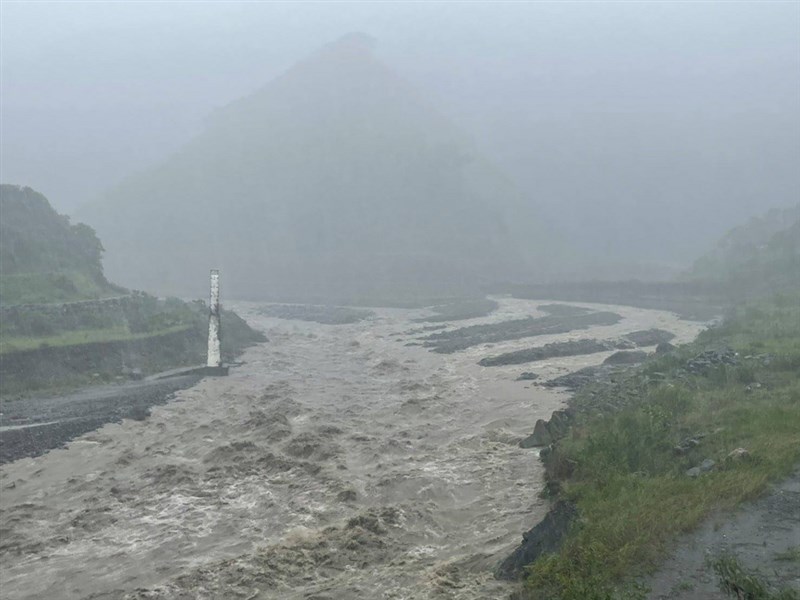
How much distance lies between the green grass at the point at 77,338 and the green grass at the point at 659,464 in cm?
2448

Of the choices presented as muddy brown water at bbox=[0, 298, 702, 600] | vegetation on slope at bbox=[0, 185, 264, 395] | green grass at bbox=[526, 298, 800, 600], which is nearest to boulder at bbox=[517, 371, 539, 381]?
muddy brown water at bbox=[0, 298, 702, 600]

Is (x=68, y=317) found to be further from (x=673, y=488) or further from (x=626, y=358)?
(x=673, y=488)

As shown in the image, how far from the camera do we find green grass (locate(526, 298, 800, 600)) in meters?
11.7

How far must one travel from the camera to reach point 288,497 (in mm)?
18297

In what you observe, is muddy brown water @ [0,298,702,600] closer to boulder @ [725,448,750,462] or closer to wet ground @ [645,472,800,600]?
wet ground @ [645,472,800,600]

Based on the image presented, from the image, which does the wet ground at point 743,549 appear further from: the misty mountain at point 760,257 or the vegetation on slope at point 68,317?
the misty mountain at point 760,257

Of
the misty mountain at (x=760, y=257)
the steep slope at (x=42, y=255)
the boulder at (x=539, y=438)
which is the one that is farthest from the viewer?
the misty mountain at (x=760, y=257)

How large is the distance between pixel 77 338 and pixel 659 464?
30.5 meters

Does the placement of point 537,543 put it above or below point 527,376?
below

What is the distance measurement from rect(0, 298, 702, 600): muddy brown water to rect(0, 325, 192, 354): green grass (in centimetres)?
794

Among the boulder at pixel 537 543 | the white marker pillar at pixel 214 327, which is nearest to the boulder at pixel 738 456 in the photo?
the boulder at pixel 537 543

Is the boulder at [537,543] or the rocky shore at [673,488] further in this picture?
the boulder at [537,543]

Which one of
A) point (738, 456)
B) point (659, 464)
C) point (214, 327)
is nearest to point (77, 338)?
point (214, 327)

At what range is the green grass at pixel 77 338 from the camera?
34719 mm
